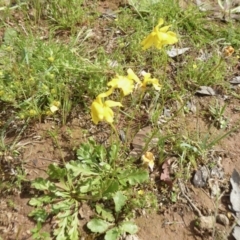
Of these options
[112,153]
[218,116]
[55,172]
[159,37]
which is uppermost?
[159,37]

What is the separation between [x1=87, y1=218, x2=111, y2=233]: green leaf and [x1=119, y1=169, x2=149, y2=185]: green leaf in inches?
8.8

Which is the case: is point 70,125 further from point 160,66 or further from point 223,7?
point 223,7

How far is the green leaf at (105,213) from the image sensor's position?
75.7 inches

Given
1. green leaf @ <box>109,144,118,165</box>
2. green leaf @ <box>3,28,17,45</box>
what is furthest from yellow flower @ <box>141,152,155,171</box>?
green leaf @ <box>3,28,17,45</box>

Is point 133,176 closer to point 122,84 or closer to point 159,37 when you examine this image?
point 122,84

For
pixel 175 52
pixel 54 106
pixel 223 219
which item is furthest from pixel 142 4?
pixel 223 219

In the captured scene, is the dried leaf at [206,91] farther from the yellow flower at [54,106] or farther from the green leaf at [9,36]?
the green leaf at [9,36]

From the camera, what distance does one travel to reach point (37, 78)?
2.24 metres

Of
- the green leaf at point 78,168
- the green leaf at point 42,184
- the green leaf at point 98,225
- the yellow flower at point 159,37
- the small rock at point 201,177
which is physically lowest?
the green leaf at point 98,225

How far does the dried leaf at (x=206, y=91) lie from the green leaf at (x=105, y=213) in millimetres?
1021

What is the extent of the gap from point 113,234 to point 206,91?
3.76 ft

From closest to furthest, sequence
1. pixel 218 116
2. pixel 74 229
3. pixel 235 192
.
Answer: pixel 74 229, pixel 235 192, pixel 218 116

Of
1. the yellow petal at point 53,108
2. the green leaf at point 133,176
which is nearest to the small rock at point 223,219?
the green leaf at point 133,176

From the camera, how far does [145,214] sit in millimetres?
1991
